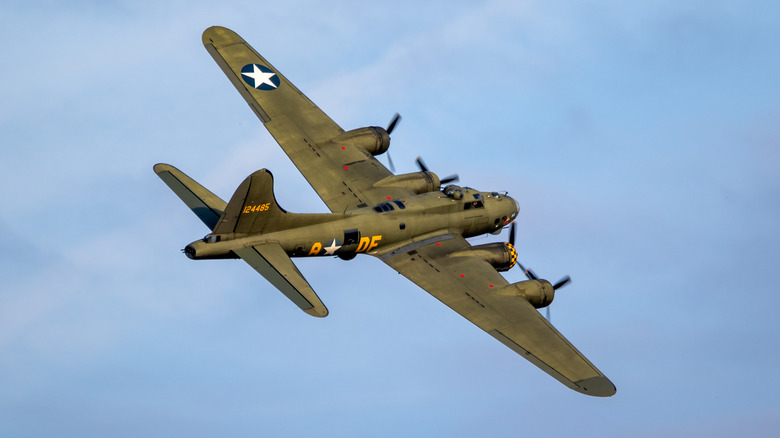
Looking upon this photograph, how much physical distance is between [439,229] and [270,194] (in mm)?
11174

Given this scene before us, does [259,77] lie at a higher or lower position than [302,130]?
higher

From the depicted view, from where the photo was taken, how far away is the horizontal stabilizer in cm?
5303

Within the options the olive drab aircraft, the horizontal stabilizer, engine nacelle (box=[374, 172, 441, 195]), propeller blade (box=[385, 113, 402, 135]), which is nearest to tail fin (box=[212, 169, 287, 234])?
the olive drab aircraft

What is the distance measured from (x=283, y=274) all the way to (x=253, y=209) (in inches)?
127

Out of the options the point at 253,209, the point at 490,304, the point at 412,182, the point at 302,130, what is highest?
the point at 302,130

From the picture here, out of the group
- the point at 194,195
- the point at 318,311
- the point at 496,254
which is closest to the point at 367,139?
the point at 496,254

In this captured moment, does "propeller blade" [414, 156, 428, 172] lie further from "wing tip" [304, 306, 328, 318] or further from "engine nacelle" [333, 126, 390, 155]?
"wing tip" [304, 306, 328, 318]

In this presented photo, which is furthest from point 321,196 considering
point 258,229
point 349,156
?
point 258,229

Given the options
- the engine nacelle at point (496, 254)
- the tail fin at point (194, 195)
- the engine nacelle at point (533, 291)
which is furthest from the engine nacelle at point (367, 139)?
the engine nacelle at point (533, 291)

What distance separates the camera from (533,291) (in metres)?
59.0

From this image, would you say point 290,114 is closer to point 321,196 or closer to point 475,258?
point 321,196

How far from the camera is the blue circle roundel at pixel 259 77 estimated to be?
70.4m

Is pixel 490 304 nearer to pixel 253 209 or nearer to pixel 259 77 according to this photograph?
pixel 253 209

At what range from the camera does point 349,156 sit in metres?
66.4
